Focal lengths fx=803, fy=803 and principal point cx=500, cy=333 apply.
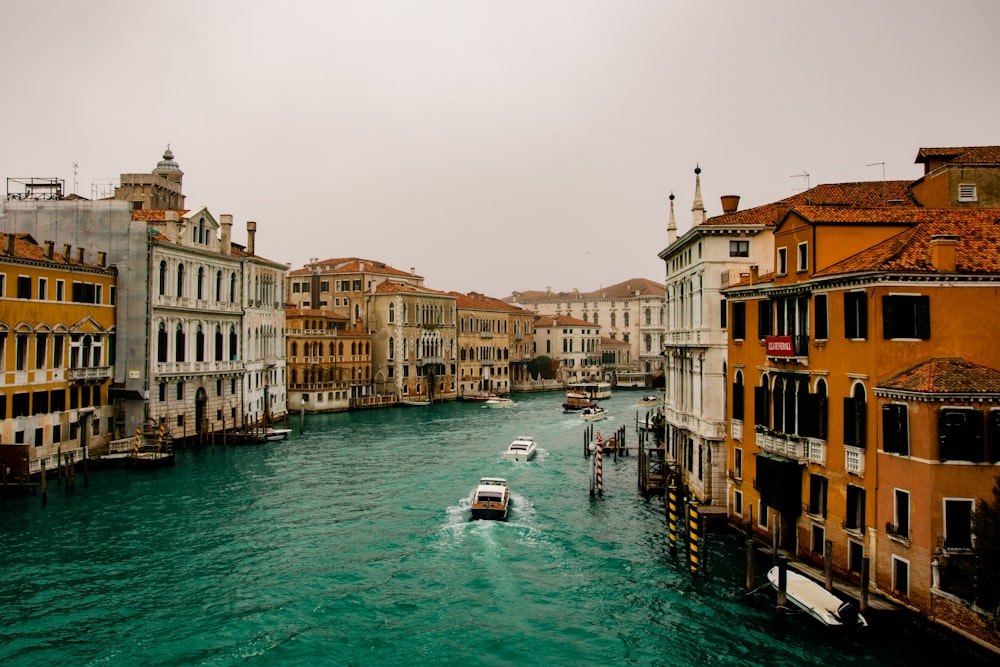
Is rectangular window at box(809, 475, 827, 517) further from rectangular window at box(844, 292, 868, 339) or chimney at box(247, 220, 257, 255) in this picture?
chimney at box(247, 220, 257, 255)

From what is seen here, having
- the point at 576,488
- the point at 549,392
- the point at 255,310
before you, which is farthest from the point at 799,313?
the point at 549,392

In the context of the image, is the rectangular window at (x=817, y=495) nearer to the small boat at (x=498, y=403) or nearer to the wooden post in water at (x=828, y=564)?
the wooden post in water at (x=828, y=564)

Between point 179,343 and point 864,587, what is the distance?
103 feet

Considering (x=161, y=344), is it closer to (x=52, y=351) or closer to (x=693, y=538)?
(x=52, y=351)

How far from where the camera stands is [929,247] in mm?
14711

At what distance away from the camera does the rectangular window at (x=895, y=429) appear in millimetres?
13508

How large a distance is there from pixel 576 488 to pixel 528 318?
6084 centimetres

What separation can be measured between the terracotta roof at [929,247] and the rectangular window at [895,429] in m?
2.42

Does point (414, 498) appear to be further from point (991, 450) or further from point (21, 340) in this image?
point (991, 450)

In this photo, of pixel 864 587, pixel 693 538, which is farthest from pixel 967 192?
pixel 864 587

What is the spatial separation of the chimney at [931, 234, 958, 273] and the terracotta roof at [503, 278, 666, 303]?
285 ft

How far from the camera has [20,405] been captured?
1063 inches

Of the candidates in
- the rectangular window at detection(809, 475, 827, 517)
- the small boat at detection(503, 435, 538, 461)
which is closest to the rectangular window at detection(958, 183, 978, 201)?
the rectangular window at detection(809, 475, 827, 517)

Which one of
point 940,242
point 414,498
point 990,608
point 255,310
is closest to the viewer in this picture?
point 990,608
